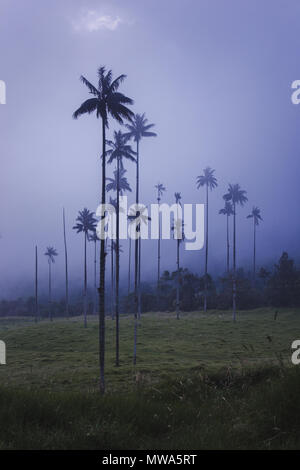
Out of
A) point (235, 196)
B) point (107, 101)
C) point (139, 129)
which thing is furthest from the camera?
point (235, 196)

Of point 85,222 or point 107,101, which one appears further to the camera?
point 85,222

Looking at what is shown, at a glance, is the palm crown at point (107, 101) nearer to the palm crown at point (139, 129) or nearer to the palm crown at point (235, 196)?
the palm crown at point (139, 129)

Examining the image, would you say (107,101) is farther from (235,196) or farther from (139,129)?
(235,196)

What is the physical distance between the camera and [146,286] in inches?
5822

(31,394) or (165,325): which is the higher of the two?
(31,394)

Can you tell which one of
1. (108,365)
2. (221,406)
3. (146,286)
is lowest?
(146,286)

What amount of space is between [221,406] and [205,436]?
1.95 meters

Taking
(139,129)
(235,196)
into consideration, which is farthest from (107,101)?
(235,196)

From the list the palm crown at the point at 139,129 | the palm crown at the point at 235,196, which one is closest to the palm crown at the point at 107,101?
the palm crown at the point at 139,129

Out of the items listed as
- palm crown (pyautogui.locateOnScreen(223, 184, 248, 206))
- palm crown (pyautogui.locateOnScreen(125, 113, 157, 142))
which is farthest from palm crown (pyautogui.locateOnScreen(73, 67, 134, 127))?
palm crown (pyautogui.locateOnScreen(223, 184, 248, 206))

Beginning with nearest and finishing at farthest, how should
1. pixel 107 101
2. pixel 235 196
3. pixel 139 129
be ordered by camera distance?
1. pixel 107 101
2. pixel 139 129
3. pixel 235 196

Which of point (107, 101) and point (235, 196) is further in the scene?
point (235, 196)
